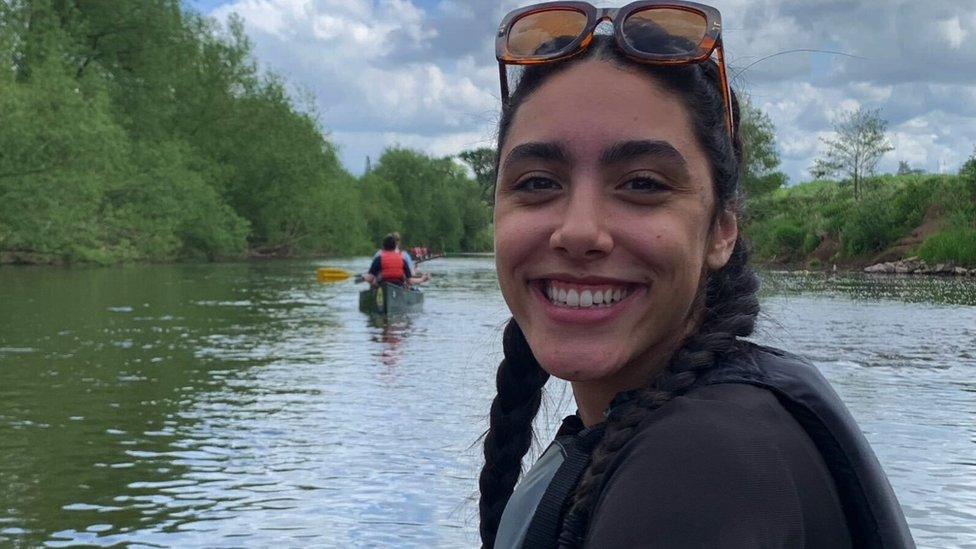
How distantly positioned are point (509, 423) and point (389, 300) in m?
19.0

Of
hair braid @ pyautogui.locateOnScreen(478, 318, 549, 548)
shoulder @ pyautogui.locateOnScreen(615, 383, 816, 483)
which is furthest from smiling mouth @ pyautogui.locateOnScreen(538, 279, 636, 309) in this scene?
hair braid @ pyautogui.locateOnScreen(478, 318, 549, 548)

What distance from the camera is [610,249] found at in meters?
1.62

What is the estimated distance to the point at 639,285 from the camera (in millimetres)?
1646

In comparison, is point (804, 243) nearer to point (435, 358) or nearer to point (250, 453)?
point (435, 358)

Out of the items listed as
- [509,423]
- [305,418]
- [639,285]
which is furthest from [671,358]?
[305,418]

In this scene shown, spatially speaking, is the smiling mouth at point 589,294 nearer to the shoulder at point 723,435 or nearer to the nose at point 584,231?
the nose at point 584,231

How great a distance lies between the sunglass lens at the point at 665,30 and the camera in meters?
1.67

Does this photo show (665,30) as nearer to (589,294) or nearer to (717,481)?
(589,294)

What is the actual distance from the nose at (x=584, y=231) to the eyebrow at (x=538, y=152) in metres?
0.06

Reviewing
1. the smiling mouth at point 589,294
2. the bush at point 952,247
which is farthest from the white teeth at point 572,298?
the bush at point 952,247

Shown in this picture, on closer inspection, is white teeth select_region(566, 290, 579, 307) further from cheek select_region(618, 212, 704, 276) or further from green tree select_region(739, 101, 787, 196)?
green tree select_region(739, 101, 787, 196)

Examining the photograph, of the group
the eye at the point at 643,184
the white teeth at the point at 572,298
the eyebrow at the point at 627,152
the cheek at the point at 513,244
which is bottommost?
the white teeth at the point at 572,298

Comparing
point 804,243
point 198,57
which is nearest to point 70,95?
point 198,57

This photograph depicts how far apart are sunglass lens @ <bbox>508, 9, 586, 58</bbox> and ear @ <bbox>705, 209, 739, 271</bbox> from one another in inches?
14.4
